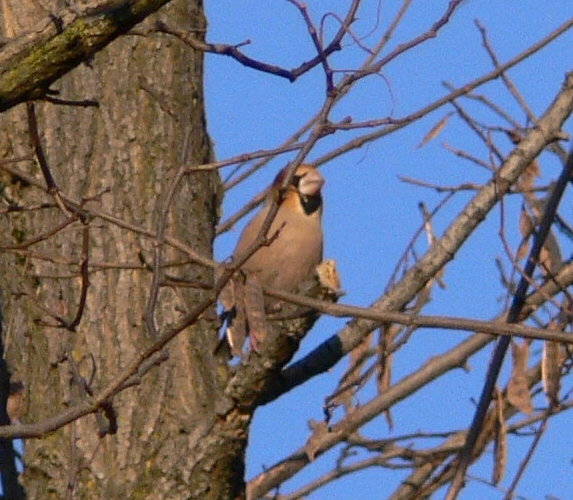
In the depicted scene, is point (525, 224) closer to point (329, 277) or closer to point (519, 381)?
point (519, 381)

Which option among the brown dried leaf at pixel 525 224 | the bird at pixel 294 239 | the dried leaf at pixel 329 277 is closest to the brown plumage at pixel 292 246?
the bird at pixel 294 239

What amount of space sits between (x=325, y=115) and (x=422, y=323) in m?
0.44

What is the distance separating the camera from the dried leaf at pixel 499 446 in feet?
11.9

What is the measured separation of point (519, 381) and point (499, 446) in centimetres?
19

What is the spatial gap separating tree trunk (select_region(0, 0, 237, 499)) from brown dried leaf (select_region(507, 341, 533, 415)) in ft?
2.50

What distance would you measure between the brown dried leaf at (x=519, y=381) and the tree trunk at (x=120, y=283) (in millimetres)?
762

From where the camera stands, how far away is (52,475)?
361 centimetres

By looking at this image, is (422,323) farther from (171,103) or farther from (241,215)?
(241,215)

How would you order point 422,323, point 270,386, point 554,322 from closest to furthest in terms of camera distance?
point 422,323 → point 270,386 → point 554,322

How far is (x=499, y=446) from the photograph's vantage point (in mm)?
3664

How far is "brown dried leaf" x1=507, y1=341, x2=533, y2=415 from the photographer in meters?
3.63

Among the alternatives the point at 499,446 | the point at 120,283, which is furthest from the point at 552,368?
the point at 120,283

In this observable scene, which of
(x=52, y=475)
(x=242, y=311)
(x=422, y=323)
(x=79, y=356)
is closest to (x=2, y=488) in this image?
(x=52, y=475)

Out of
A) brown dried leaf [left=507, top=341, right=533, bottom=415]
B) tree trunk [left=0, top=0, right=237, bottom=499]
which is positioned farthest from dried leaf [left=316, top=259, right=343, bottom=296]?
brown dried leaf [left=507, top=341, right=533, bottom=415]
